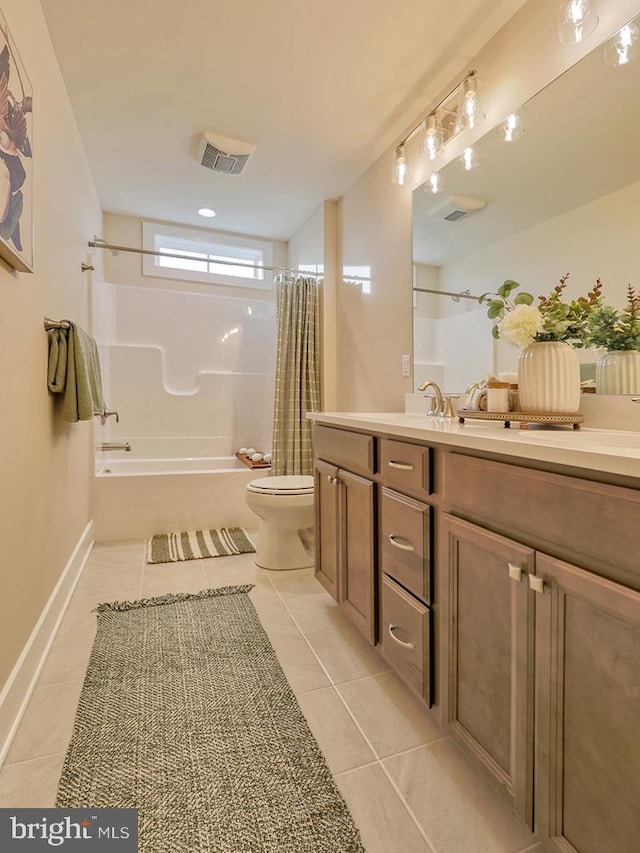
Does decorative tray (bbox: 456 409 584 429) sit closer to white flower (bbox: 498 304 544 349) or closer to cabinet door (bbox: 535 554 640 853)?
white flower (bbox: 498 304 544 349)

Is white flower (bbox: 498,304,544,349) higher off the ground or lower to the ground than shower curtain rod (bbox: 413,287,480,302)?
lower

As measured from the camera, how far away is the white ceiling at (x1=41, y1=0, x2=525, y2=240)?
1618mm

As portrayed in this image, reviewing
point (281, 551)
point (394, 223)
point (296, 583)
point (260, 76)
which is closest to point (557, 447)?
point (296, 583)

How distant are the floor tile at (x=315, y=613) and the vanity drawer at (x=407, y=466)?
2.58 feet

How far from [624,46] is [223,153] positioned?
189cm

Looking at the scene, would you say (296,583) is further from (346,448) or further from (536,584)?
(536,584)

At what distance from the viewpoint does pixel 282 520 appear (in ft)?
7.57

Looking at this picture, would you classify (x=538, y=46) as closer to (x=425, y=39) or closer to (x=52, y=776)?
(x=425, y=39)

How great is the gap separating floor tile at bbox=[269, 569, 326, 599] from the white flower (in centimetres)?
144

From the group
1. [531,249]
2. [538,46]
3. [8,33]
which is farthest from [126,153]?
[531,249]

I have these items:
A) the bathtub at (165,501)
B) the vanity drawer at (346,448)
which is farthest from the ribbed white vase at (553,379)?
the bathtub at (165,501)

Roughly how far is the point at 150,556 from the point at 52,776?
4.91ft

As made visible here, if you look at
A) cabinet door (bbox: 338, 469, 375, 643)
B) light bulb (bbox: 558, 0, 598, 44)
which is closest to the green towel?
cabinet door (bbox: 338, 469, 375, 643)

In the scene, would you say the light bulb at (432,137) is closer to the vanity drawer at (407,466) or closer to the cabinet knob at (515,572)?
the vanity drawer at (407,466)
